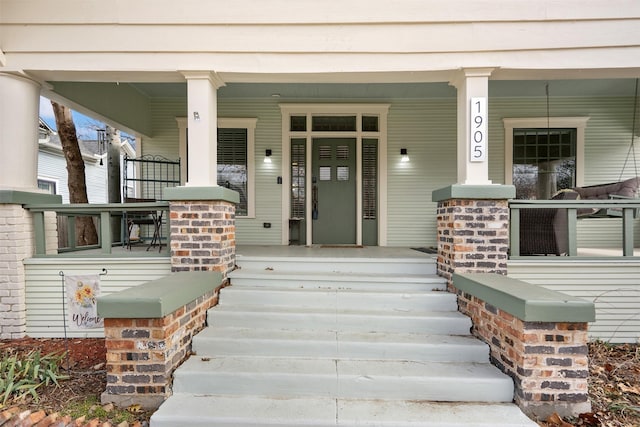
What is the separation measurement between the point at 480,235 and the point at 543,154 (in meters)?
4.07

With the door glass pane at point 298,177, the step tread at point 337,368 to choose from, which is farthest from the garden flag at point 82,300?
the door glass pane at point 298,177

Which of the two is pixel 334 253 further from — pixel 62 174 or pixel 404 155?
pixel 62 174

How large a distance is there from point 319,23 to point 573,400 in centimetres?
379

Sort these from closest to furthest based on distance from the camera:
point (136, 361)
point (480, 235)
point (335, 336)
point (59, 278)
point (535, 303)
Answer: point (535, 303), point (136, 361), point (335, 336), point (480, 235), point (59, 278)

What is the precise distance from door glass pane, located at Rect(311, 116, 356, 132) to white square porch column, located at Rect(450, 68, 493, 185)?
2.84 meters

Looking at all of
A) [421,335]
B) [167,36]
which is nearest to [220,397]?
[421,335]

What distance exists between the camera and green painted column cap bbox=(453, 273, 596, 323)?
7.27 ft

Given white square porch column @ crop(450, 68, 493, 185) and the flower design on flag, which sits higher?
white square porch column @ crop(450, 68, 493, 185)

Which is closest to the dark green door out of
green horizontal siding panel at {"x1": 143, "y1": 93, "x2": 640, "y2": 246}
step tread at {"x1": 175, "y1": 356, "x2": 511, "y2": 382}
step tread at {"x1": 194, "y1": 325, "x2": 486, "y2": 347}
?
green horizontal siding panel at {"x1": 143, "y1": 93, "x2": 640, "y2": 246}

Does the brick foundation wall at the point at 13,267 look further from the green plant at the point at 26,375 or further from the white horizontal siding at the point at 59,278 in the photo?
the green plant at the point at 26,375

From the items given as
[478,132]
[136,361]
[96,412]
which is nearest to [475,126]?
[478,132]

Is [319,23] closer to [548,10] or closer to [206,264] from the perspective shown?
[548,10]

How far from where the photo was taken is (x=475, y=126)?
3406mm

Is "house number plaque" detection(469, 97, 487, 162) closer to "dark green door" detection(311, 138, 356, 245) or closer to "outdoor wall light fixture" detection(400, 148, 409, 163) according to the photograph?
"outdoor wall light fixture" detection(400, 148, 409, 163)
